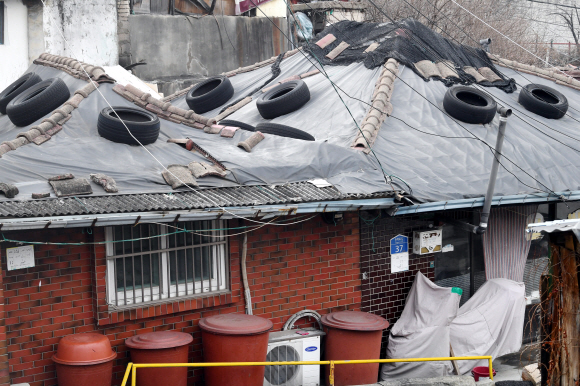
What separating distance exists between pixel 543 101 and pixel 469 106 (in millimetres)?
2457

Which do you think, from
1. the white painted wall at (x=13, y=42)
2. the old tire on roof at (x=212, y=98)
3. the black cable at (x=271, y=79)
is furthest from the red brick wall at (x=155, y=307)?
the white painted wall at (x=13, y=42)

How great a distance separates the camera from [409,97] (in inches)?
506

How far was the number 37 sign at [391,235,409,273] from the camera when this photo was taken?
10680 millimetres

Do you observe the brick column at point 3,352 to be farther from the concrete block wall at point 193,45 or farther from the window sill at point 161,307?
the concrete block wall at point 193,45

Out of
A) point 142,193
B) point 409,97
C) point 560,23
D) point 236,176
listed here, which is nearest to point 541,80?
point 409,97

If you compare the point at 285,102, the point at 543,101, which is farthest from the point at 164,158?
the point at 543,101

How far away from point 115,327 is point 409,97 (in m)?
7.28

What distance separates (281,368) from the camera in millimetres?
9180

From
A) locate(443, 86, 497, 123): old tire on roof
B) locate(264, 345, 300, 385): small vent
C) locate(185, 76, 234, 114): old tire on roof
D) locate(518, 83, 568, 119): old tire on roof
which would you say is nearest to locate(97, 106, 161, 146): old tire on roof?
locate(264, 345, 300, 385): small vent

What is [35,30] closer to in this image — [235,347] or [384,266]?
[384,266]

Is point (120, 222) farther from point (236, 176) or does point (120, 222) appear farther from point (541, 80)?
point (541, 80)

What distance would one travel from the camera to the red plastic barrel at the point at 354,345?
9.26 m

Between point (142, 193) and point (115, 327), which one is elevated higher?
point (142, 193)

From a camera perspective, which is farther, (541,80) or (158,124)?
(541,80)
